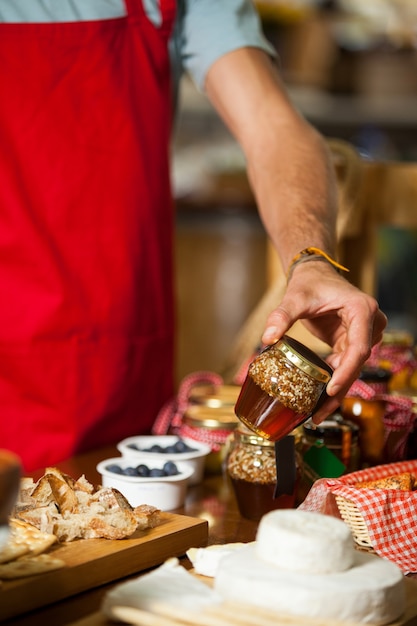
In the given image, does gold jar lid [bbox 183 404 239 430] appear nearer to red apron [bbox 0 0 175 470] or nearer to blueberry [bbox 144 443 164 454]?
blueberry [bbox 144 443 164 454]

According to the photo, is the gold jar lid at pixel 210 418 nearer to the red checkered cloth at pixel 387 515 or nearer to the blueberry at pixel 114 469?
the blueberry at pixel 114 469

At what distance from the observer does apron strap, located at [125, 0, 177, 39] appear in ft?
6.67

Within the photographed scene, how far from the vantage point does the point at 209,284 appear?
15.8ft

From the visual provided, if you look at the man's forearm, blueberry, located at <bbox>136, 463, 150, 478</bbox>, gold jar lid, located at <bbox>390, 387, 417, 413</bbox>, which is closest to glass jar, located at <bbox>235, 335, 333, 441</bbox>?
blueberry, located at <bbox>136, 463, 150, 478</bbox>

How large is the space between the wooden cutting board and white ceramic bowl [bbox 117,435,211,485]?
0.25m

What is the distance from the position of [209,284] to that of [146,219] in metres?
2.67

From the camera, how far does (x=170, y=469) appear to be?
149 centimetres

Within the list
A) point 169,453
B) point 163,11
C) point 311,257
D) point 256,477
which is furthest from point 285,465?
point 163,11

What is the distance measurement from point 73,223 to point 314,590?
1.24 metres

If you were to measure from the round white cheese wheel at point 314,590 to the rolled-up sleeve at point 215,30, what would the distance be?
1.37 m

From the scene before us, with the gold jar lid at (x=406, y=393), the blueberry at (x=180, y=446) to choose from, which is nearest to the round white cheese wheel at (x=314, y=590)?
the blueberry at (x=180, y=446)

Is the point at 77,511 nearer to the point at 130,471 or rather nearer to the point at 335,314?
the point at 130,471

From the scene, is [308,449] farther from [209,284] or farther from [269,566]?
[209,284]

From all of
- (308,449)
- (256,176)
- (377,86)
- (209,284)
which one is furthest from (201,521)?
(377,86)
